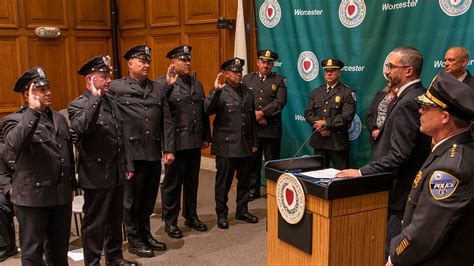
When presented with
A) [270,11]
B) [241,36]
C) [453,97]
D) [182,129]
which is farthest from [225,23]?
[453,97]

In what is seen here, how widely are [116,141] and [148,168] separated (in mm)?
634

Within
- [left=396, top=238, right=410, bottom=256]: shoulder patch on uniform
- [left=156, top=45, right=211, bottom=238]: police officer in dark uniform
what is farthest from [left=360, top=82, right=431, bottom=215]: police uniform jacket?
[left=156, top=45, right=211, bottom=238]: police officer in dark uniform

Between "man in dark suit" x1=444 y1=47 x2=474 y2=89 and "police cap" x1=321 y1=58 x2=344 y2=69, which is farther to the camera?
"police cap" x1=321 y1=58 x2=344 y2=69

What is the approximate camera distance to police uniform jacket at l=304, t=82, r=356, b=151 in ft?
14.4

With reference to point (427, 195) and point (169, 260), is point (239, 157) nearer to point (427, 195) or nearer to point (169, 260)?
point (169, 260)

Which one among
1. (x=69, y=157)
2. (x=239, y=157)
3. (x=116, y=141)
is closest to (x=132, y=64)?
(x=116, y=141)

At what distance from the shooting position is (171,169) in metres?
4.02

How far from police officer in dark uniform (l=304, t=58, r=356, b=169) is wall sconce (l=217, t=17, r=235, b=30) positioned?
1681mm

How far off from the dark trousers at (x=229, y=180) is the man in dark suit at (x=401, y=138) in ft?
5.96

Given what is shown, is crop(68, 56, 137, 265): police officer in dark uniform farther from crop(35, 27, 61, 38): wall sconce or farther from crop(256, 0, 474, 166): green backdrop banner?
crop(35, 27, 61, 38): wall sconce

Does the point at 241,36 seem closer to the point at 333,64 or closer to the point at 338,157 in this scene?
the point at 333,64

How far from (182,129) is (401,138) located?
200 cm

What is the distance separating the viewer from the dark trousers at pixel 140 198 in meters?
3.61

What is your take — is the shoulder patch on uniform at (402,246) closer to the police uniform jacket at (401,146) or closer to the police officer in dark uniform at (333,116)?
the police uniform jacket at (401,146)
